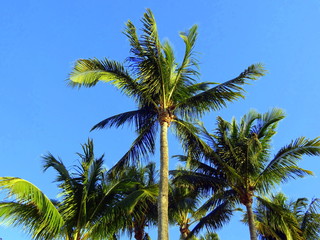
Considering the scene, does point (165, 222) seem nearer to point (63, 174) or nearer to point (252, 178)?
point (63, 174)

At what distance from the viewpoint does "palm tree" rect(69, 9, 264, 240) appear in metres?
12.4

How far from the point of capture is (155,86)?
1266 cm

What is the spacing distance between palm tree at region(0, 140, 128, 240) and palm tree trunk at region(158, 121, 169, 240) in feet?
5.63

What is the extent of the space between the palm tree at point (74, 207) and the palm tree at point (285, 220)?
20.9 feet

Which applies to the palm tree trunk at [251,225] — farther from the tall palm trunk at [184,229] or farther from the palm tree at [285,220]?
the tall palm trunk at [184,229]

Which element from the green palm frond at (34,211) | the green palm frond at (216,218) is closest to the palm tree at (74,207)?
the green palm frond at (34,211)

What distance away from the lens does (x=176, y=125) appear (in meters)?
13.4

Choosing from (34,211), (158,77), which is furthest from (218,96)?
(34,211)

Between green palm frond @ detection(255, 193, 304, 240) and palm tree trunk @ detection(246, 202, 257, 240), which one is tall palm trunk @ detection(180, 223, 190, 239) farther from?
palm tree trunk @ detection(246, 202, 257, 240)

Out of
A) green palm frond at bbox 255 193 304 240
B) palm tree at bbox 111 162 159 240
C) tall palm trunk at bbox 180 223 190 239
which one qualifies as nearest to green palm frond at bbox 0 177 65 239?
palm tree at bbox 111 162 159 240

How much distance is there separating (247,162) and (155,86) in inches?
205

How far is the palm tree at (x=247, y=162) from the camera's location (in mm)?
14609

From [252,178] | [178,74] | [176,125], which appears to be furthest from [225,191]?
[178,74]

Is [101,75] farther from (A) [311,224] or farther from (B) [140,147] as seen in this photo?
(A) [311,224]
